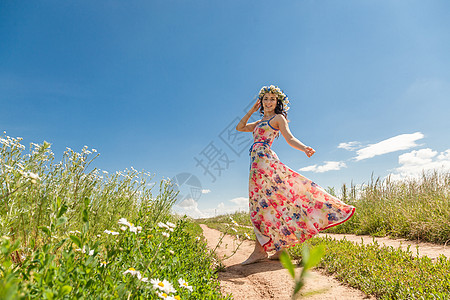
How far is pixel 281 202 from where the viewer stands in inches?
188

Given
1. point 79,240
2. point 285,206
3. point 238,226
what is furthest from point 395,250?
point 79,240

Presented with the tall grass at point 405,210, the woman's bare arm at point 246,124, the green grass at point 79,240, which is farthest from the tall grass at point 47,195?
the tall grass at point 405,210

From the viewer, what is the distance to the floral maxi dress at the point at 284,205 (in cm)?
462

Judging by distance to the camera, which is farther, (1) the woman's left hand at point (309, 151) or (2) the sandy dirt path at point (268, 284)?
(1) the woman's left hand at point (309, 151)

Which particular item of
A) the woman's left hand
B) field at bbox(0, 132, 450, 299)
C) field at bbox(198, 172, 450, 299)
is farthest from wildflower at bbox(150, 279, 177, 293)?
the woman's left hand

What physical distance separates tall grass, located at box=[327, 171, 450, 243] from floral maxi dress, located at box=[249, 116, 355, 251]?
242 cm

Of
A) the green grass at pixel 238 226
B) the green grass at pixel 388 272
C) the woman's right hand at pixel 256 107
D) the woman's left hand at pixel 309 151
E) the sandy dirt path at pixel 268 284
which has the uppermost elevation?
the woman's right hand at pixel 256 107

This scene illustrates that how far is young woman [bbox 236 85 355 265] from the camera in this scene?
182 inches

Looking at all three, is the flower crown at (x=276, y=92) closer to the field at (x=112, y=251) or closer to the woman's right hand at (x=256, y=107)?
the woman's right hand at (x=256, y=107)

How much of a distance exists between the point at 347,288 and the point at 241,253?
2.72 m

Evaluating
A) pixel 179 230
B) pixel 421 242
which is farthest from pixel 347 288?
pixel 421 242

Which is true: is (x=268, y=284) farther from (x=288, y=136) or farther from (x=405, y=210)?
(x=405, y=210)

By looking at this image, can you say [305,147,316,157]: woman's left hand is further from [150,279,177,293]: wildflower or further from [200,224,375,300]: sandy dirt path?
[150,279,177,293]: wildflower

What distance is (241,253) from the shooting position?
18.5 ft
